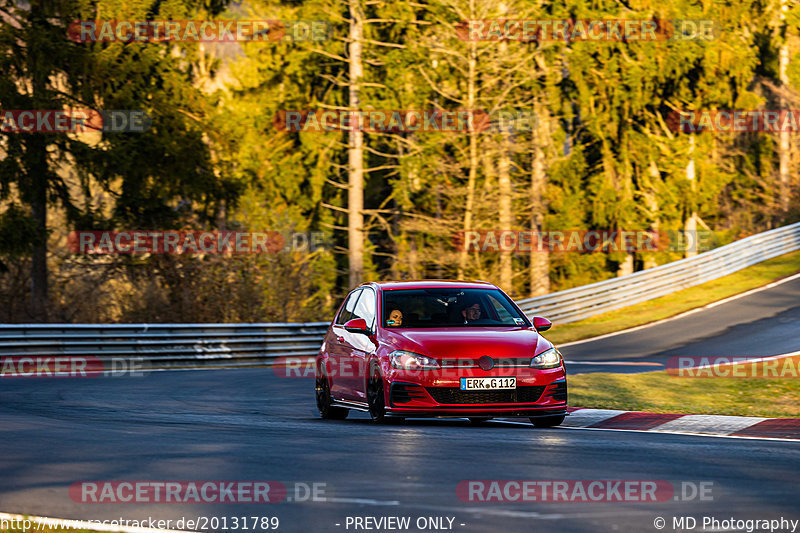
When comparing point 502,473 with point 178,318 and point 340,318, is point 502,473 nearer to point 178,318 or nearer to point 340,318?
point 340,318

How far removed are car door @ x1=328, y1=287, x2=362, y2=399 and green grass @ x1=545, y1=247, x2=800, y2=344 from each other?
56.0 feet

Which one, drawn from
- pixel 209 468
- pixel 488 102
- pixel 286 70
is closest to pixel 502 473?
pixel 209 468

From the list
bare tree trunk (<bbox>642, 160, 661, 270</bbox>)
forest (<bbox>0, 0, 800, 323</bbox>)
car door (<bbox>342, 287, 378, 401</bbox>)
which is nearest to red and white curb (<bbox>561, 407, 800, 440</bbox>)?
car door (<bbox>342, 287, 378, 401</bbox>)

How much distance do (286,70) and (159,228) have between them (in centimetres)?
→ 1789

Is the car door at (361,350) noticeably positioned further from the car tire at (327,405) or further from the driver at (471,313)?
the driver at (471,313)

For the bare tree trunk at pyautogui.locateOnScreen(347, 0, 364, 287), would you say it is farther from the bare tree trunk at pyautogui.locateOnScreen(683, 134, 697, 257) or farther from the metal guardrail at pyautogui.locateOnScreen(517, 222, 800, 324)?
the bare tree trunk at pyautogui.locateOnScreen(683, 134, 697, 257)

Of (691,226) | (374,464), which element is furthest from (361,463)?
(691,226)

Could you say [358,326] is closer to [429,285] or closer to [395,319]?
[395,319]

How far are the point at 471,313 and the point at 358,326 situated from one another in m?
1.25

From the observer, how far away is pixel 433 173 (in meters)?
43.1

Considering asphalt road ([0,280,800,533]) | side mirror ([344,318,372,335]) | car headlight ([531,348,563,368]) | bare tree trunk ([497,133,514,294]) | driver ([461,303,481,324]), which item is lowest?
asphalt road ([0,280,800,533])

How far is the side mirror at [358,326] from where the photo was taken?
13.1 m

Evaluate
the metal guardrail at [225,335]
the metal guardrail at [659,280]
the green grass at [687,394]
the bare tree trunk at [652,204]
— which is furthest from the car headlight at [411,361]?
the bare tree trunk at [652,204]

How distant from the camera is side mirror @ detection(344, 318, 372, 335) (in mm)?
13062
